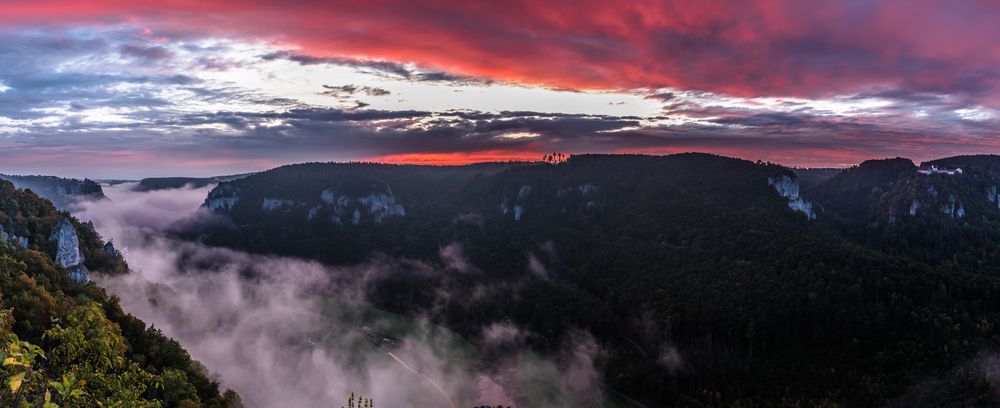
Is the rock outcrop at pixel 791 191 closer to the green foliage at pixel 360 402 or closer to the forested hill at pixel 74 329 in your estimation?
the green foliage at pixel 360 402

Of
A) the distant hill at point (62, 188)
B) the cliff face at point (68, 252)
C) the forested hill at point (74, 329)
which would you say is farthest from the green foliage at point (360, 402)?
the distant hill at point (62, 188)

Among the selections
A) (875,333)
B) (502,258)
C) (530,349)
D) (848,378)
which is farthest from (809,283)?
(502,258)

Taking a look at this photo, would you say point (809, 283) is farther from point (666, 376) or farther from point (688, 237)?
point (688, 237)

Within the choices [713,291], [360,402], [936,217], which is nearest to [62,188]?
[360,402]

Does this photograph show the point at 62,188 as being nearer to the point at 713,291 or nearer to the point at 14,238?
the point at 14,238

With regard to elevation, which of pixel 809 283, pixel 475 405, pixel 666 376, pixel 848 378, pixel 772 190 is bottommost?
pixel 475 405

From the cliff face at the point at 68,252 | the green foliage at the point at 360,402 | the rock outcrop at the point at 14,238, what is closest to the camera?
the green foliage at the point at 360,402
